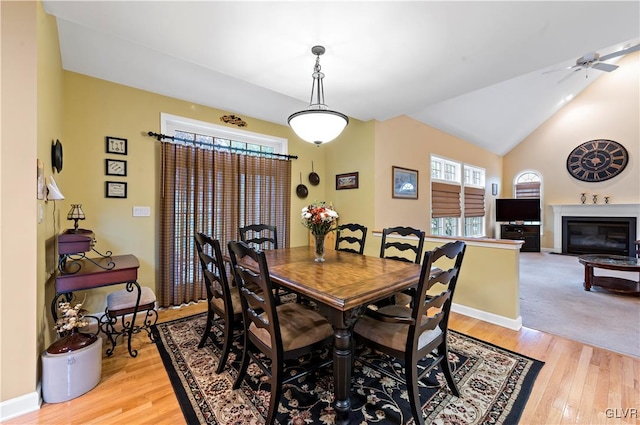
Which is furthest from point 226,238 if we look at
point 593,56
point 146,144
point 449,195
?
point 593,56

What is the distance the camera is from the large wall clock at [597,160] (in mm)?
6281

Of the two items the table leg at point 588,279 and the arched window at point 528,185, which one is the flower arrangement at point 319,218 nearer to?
the table leg at point 588,279

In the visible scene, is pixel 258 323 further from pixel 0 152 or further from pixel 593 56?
pixel 593 56

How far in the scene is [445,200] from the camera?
542cm

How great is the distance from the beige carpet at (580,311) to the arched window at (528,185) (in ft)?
11.4

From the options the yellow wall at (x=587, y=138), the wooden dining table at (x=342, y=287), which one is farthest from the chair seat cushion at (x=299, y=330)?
the yellow wall at (x=587, y=138)

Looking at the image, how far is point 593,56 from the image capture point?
4.22 metres

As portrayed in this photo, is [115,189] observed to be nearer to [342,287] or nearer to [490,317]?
[342,287]

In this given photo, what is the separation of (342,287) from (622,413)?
1.79 m

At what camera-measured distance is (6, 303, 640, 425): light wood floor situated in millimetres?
A: 1527

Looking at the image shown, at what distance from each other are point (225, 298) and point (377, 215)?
8.41ft

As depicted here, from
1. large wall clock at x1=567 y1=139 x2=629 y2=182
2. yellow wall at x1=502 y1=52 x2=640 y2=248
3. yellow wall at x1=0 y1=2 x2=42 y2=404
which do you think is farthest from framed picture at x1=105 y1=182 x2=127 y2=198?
large wall clock at x1=567 y1=139 x2=629 y2=182

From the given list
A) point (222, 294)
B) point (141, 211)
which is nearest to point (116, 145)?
point (141, 211)

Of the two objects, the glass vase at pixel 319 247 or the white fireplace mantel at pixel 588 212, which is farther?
the white fireplace mantel at pixel 588 212
